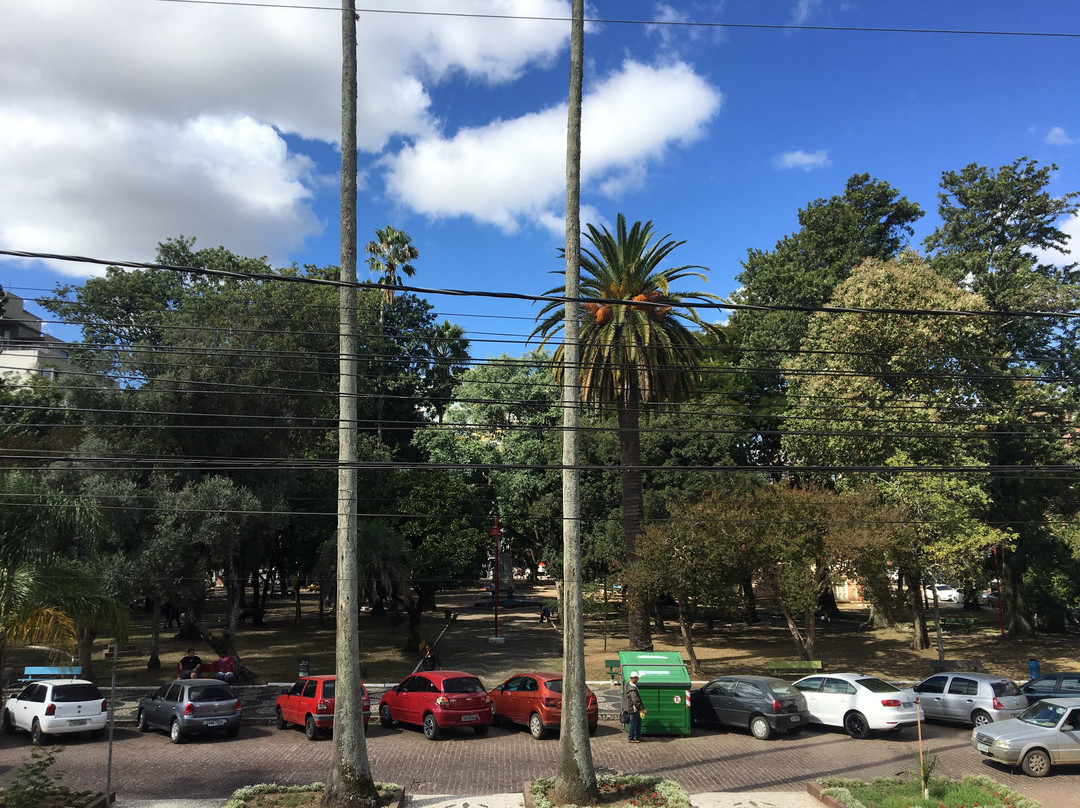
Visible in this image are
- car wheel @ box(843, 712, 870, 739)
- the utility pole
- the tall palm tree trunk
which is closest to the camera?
the utility pole

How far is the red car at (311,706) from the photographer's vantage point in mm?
18297

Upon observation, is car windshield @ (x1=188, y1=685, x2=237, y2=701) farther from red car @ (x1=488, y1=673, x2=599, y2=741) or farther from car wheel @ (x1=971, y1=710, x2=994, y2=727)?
car wheel @ (x1=971, y1=710, x2=994, y2=727)

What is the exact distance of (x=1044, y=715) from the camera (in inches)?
629

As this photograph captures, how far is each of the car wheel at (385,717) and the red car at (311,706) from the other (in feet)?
3.21

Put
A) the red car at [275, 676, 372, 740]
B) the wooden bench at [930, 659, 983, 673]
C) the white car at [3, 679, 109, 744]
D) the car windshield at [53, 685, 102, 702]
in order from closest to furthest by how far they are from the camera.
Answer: the white car at [3, 679, 109, 744] → the car windshield at [53, 685, 102, 702] → the red car at [275, 676, 372, 740] → the wooden bench at [930, 659, 983, 673]

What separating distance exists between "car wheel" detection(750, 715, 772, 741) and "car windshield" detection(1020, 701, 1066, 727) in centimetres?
521

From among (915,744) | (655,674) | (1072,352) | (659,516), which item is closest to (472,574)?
(659,516)

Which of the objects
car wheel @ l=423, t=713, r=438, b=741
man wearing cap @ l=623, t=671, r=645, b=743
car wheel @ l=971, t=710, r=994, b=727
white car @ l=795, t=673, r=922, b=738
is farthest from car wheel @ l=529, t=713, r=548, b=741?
car wheel @ l=971, t=710, r=994, b=727

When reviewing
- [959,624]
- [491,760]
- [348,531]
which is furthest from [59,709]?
[959,624]

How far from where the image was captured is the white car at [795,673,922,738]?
1827 cm

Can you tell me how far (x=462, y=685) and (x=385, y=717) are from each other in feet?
8.98

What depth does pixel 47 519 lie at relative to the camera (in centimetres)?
1573

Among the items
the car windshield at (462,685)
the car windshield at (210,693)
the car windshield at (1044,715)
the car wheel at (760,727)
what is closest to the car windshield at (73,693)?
the car windshield at (210,693)

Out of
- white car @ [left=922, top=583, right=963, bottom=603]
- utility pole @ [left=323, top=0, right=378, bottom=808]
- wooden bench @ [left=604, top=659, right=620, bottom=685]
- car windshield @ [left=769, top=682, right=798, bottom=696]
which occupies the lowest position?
white car @ [left=922, top=583, right=963, bottom=603]
